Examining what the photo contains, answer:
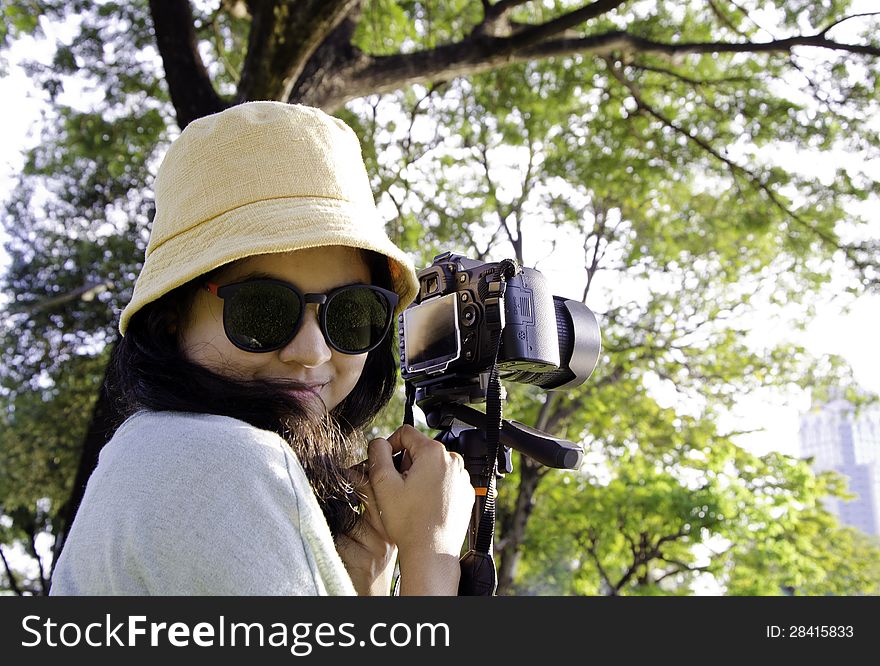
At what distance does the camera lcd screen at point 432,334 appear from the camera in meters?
1.69

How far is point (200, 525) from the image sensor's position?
89cm

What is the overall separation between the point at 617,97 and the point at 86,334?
6.78 metres

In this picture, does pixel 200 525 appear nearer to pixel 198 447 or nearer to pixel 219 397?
pixel 198 447

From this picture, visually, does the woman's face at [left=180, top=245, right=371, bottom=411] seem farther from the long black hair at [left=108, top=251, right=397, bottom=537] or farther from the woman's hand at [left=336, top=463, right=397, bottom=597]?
the woman's hand at [left=336, top=463, right=397, bottom=597]

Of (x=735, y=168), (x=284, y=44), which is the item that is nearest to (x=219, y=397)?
(x=284, y=44)

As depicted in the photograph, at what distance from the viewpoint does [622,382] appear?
9.94 meters

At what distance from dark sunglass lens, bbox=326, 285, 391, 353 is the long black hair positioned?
12cm

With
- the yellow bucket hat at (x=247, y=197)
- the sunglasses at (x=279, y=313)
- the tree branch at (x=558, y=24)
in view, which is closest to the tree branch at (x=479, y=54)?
the tree branch at (x=558, y=24)

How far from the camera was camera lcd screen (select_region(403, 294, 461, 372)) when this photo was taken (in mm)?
1690

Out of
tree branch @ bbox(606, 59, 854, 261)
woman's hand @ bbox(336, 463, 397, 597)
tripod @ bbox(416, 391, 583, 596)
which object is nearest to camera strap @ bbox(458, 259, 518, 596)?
tripod @ bbox(416, 391, 583, 596)

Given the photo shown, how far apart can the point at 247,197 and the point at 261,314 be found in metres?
0.18

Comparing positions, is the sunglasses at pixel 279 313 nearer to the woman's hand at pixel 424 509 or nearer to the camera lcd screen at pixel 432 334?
the woman's hand at pixel 424 509
